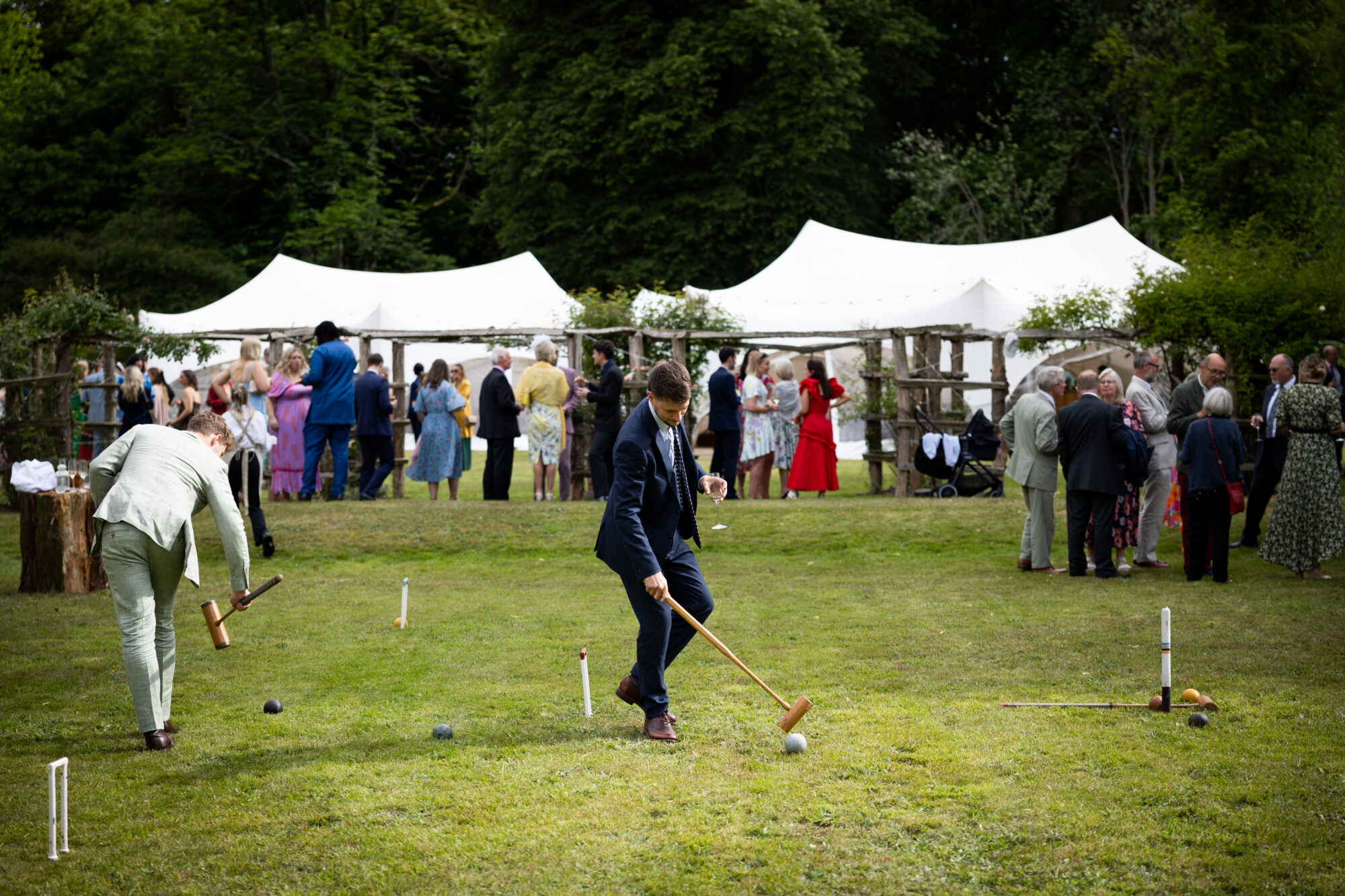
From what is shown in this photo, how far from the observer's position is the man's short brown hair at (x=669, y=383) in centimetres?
618

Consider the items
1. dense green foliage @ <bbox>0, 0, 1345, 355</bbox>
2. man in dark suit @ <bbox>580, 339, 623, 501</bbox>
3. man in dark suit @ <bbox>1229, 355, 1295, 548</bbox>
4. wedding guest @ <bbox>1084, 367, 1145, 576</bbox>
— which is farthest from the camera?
dense green foliage @ <bbox>0, 0, 1345, 355</bbox>

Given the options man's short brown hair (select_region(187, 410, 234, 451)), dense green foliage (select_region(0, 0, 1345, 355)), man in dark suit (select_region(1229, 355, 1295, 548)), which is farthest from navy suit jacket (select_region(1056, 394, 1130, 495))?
dense green foliage (select_region(0, 0, 1345, 355))

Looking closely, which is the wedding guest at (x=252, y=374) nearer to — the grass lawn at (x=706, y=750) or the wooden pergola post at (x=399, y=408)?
the grass lawn at (x=706, y=750)

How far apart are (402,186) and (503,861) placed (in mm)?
39341

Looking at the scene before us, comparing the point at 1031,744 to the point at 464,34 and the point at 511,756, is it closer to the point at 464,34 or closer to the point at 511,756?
the point at 511,756

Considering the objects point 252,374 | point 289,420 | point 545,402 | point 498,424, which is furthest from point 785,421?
point 252,374

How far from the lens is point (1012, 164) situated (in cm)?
3331

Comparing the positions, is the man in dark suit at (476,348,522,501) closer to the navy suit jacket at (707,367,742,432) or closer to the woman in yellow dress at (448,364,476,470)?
the woman in yellow dress at (448,364,476,470)

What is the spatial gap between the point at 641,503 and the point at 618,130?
83.7 ft

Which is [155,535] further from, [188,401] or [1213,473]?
[188,401]

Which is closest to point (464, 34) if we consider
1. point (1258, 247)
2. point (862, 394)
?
point (862, 394)

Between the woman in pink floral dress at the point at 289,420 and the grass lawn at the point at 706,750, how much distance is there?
14.9 ft

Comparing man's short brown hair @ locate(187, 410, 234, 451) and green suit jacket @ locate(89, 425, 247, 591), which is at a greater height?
man's short brown hair @ locate(187, 410, 234, 451)

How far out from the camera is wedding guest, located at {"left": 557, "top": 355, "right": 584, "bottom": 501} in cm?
1678
